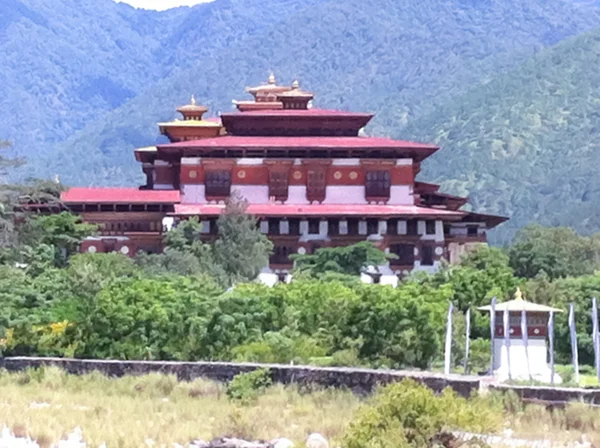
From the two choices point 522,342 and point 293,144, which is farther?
point 293,144

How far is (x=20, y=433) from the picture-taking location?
24844 mm

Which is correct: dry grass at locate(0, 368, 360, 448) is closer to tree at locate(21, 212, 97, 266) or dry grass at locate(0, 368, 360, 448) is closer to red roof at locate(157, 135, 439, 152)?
tree at locate(21, 212, 97, 266)

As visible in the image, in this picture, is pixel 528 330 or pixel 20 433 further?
pixel 528 330

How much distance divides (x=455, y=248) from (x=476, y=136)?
12125 cm

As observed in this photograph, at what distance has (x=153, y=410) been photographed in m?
27.6


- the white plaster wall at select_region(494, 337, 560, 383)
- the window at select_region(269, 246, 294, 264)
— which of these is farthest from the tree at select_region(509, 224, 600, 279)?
the white plaster wall at select_region(494, 337, 560, 383)

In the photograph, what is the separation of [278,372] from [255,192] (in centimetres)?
3143

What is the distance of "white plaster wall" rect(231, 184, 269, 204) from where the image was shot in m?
61.4

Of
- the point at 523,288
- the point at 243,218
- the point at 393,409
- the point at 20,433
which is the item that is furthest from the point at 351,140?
the point at 393,409

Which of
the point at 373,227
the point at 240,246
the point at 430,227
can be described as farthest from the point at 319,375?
the point at 430,227

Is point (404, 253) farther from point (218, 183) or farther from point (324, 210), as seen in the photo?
point (218, 183)

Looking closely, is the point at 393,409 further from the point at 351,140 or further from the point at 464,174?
the point at 464,174

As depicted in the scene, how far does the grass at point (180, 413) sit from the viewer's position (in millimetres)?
23922

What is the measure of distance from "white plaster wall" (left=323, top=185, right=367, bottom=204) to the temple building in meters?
0.04
